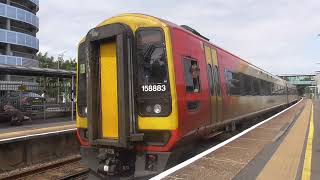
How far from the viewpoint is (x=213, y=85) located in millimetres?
11203

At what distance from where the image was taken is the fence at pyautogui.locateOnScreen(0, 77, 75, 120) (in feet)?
77.4

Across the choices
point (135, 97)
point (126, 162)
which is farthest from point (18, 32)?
point (135, 97)

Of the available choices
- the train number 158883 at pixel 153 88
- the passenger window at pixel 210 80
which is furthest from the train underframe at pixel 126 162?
the passenger window at pixel 210 80

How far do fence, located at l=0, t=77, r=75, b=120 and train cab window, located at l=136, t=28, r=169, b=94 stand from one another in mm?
15728

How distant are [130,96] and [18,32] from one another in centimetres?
6358

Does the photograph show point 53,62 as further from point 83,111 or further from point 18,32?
point 83,111

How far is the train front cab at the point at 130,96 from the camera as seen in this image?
8.28 m

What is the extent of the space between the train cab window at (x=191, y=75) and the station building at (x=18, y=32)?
55444mm

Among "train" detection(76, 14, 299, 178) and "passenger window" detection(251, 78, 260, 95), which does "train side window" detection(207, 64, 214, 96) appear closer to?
"train" detection(76, 14, 299, 178)

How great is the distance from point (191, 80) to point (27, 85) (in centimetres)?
1770

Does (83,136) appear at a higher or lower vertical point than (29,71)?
lower

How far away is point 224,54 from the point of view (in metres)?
13.3

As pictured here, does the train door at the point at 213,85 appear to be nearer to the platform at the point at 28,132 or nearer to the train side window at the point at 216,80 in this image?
the train side window at the point at 216,80

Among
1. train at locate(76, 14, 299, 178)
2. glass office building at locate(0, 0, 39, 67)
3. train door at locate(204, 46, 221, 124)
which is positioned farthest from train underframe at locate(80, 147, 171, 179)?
glass office building at locate(0, 0, 39, 67)
